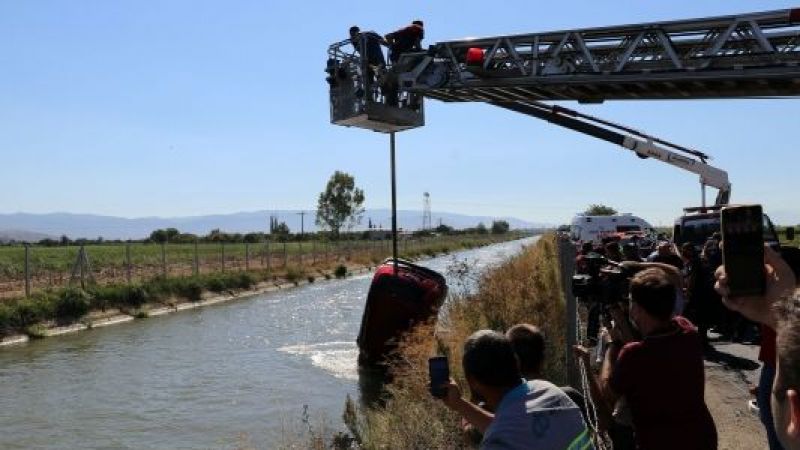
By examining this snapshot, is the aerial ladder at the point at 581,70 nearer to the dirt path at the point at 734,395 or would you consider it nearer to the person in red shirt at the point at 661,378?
the dirt path at the point at 734,395

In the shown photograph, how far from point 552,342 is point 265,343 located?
1212 cm

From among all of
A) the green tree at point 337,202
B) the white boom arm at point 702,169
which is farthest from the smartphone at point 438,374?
the green tree at point 337,202

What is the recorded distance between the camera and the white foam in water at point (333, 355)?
15676 millimetres

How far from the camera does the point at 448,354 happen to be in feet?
32.7

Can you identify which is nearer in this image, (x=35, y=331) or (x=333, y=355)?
(x=333, y=355)

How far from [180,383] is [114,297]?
1216 centimetres

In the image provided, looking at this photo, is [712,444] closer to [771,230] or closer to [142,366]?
[771,230]

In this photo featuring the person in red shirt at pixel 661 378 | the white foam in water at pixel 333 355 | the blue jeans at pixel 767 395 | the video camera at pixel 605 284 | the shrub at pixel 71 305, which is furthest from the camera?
the shrub at pixel 71 305

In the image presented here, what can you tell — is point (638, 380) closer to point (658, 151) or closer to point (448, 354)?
point (448, 354)

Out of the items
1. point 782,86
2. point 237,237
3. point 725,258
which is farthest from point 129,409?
point 237,237

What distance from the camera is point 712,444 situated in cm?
386

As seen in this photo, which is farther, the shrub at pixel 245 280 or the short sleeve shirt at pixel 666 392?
the shrub at pixel 245 280

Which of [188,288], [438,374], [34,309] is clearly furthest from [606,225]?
[438,374]

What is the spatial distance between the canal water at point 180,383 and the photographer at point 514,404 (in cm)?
643
